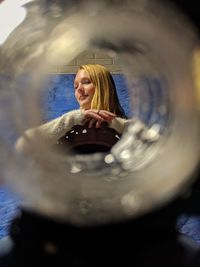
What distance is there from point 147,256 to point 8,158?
0.12m

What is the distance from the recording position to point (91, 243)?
15.0 inches

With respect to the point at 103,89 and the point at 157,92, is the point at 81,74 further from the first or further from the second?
the point at 157,92

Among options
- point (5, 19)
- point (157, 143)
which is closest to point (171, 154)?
point (157, 143)

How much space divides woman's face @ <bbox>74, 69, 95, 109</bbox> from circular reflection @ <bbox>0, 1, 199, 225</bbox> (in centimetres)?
14

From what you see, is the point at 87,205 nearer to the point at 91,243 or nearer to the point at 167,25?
the point at 91,243

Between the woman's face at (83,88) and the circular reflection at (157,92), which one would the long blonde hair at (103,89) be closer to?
the woman's face at (83,88)

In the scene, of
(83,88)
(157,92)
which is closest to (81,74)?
(83,88)

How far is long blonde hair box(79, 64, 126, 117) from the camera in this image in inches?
20.1

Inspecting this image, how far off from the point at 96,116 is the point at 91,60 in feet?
0.19

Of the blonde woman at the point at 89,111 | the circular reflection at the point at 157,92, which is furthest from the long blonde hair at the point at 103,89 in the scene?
the circular reflection at the point at 157,92

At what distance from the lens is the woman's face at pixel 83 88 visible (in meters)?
0.53

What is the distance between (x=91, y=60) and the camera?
50 centimetres

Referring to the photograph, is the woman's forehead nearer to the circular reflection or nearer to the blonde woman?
the blonde woman

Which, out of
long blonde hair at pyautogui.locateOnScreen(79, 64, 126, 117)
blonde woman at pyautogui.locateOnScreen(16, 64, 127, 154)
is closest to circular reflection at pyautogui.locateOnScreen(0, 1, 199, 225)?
blonde woman at pyautogui.locateOnScreen(16, 64, 127, 154)
